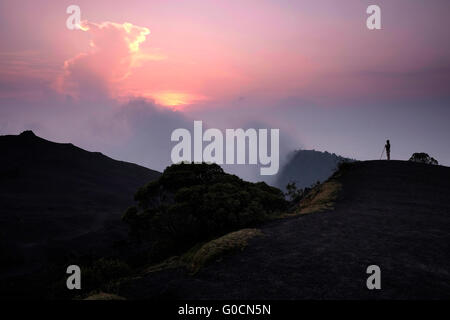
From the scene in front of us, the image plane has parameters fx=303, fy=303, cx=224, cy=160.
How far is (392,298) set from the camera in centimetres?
766

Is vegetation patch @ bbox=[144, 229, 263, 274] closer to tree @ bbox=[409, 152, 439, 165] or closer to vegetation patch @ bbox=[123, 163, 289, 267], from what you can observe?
vegetation patch @ bbox=[123, 163, 289, 267]

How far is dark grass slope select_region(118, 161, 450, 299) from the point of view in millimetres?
8312

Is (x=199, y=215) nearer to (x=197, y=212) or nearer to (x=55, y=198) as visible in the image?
(x=197, y=212)

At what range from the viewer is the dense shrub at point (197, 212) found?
16.4m

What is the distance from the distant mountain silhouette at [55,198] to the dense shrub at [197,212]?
22834 mm

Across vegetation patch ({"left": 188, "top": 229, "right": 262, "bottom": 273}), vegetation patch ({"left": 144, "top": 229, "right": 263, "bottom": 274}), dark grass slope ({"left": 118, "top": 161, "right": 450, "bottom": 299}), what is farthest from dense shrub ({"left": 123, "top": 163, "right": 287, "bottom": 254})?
vegetation patch ({"left": 144, "top": 229, "right": 263, "bottom": 274})

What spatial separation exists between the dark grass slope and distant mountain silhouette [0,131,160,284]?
3181 centimetres

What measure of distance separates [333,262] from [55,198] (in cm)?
7427

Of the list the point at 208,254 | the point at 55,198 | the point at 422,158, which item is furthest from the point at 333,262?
the point at 55,198

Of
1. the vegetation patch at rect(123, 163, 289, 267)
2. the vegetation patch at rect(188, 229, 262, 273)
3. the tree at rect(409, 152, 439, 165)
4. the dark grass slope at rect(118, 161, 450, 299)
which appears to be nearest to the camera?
the dark grass slope at rect(118, 161, 450, 299)

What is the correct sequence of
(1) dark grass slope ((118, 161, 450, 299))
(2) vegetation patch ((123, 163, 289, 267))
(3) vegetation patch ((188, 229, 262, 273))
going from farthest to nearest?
(2) vegetation patch ((123, 163, 289, 267)) → (3) vegetation patch ((188, 229, 262, 273)) → (1) dark grass slope ((118, 161, 450, 299))

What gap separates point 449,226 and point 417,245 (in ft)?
13.4

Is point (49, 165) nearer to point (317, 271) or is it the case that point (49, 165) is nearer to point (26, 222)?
point (26, 222)
